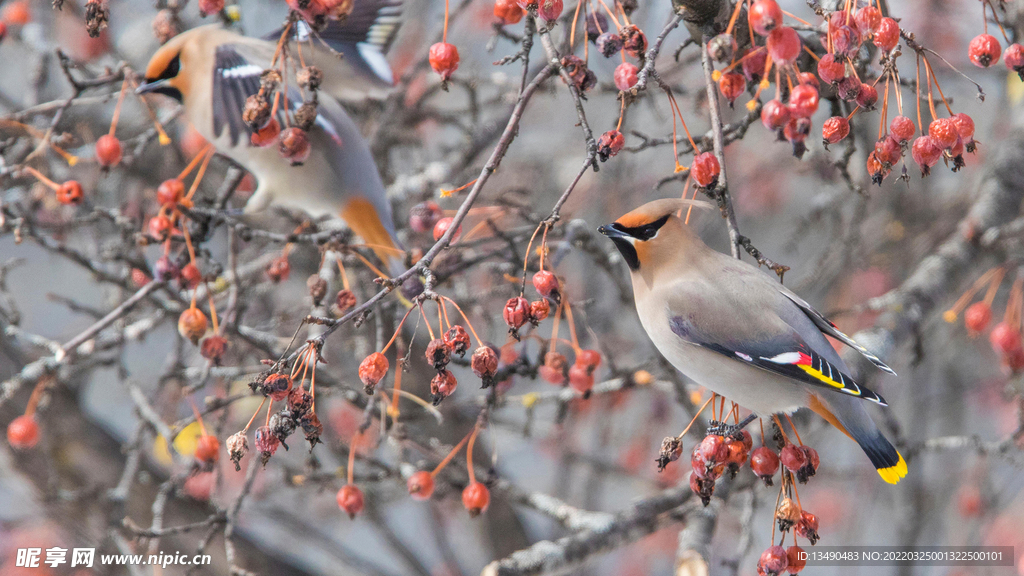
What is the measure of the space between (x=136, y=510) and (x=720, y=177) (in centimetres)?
251

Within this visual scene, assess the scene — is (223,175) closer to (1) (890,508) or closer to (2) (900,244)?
(2) (900,244)

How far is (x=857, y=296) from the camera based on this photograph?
14.8ft

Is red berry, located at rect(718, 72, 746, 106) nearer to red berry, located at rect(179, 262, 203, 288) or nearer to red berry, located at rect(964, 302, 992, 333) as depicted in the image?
red berry, located at rect(179, 262, 203, 288)

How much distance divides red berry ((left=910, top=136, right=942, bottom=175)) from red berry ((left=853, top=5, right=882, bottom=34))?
24 cm

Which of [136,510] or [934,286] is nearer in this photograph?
[934,286]

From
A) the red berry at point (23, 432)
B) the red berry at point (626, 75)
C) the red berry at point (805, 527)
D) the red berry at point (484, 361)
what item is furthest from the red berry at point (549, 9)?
the red berry at point (23, 432)

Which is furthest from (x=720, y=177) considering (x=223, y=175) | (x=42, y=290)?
(x=42, y=290)

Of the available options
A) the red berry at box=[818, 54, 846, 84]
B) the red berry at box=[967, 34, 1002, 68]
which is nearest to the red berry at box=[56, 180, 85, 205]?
the red berry at box=[818, 54, 846, 84]

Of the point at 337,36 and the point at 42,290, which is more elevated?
the point at 42,290

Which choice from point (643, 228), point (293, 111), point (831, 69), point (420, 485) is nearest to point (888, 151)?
point (831, 69)

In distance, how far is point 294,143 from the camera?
1.44 metres

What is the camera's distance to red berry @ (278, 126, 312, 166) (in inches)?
56.7

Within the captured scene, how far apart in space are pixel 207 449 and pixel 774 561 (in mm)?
1202

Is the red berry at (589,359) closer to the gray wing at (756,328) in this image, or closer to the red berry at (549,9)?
the gray wing at (756,328)
